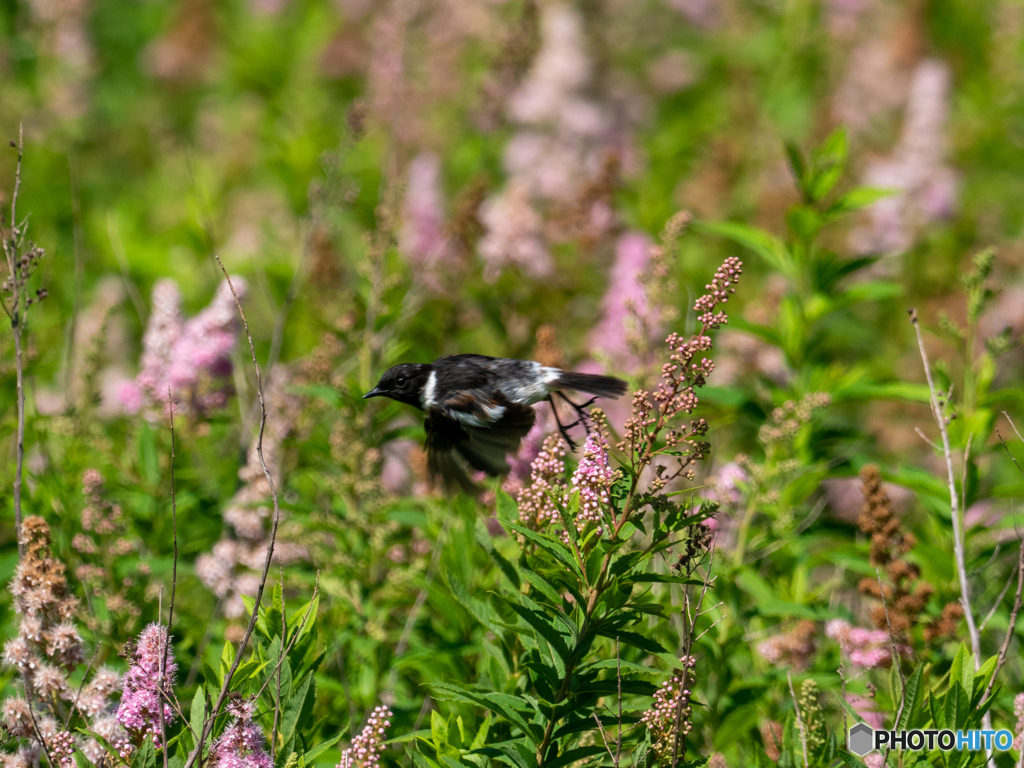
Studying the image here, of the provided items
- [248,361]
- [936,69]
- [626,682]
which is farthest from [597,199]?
[626,682]

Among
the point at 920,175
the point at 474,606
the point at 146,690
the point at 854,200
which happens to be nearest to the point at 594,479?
the point at 474,606

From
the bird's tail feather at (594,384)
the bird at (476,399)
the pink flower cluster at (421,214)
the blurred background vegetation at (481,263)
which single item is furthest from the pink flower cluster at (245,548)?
the pink flower cluster at (421,214)

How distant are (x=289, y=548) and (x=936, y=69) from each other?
15.8 ft

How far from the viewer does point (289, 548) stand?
125 inches

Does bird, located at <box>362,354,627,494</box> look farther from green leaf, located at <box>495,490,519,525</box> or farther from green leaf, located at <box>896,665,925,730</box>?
green leaf, located at <box>896,665,925,730</box>

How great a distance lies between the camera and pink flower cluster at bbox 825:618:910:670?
246 cm

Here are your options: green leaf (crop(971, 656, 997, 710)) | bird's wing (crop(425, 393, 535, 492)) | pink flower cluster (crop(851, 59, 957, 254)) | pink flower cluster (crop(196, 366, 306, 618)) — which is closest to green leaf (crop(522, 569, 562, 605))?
bird's wing (crop(425, 393, 535, 492))

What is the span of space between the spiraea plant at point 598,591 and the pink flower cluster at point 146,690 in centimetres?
52

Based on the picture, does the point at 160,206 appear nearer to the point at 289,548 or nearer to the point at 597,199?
the point at 597,199

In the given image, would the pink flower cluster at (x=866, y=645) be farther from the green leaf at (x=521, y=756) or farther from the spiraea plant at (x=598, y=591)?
the green leaf at (x=521, y=756)

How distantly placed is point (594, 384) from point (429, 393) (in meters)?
0.47

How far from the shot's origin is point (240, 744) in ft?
6.08

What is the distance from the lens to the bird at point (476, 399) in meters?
2.67

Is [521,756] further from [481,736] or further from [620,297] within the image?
[620,297]
